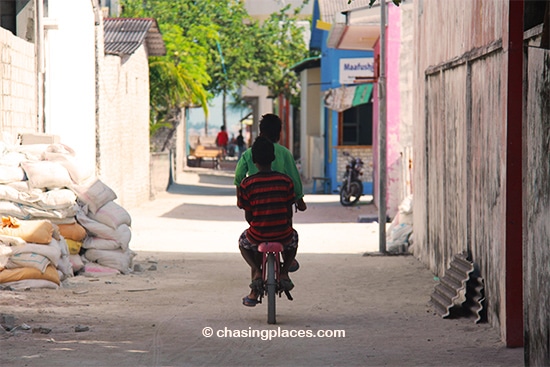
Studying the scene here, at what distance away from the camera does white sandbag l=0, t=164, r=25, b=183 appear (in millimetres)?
11016

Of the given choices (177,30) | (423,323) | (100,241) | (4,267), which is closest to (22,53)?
(100,241)

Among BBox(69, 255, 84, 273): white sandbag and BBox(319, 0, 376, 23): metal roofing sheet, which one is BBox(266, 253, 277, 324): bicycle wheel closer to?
BBox(69, 255, 84, 273): white sandbag

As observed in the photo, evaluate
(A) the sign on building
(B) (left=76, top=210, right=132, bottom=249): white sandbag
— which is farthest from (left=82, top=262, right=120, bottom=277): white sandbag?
(A) the sign on building

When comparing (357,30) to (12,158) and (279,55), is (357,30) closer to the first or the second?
(12,158)

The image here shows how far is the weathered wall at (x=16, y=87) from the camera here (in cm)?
1251

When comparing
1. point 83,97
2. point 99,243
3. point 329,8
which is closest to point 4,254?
point 99,243

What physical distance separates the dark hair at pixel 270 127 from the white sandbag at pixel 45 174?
313cm

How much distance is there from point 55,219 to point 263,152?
12.1 ft

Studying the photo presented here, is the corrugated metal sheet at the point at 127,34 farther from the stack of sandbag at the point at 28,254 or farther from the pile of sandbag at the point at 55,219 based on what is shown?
the stack of sandbag at the point at 28,254

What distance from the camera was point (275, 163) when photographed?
8.91m

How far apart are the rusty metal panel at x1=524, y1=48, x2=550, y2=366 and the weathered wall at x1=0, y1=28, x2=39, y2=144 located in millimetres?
7619

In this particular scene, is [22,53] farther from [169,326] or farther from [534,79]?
[534,79]

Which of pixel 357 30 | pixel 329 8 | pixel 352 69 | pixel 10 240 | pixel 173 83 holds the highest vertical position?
pixel 329 8

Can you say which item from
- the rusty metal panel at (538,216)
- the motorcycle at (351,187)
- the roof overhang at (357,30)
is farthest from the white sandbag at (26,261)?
the motorcycle at (351,187)
